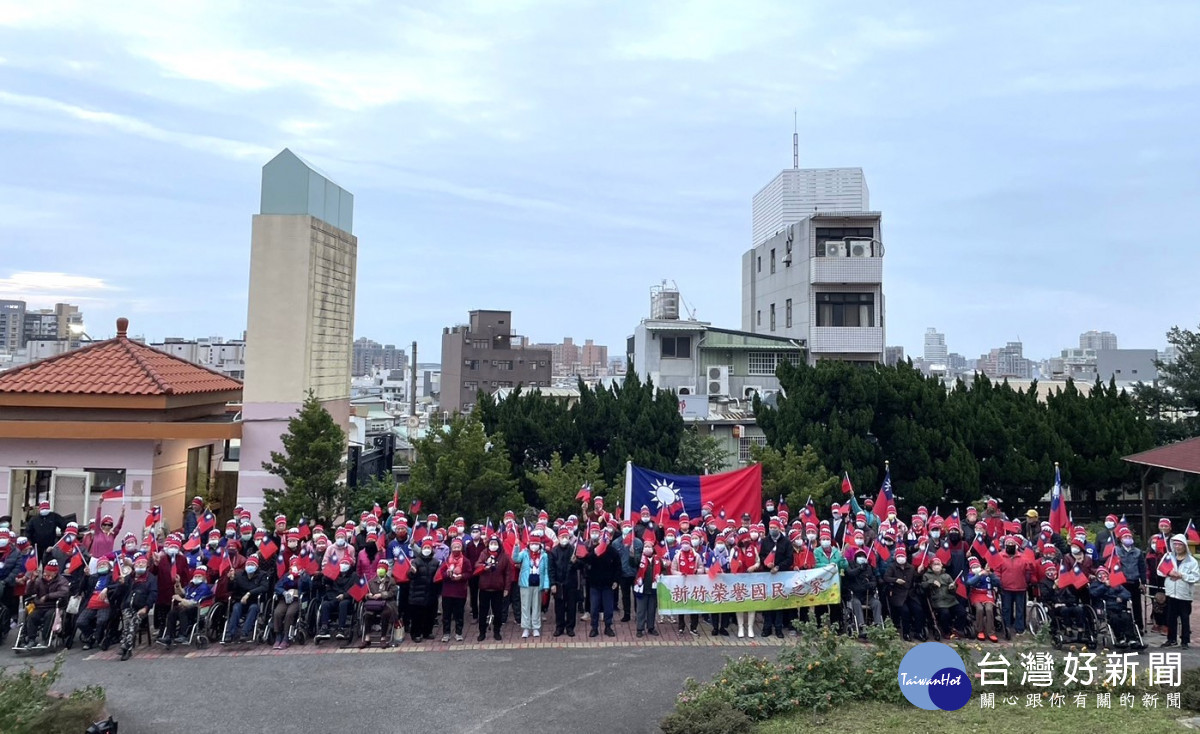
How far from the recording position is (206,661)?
11812 mm

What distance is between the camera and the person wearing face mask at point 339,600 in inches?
496

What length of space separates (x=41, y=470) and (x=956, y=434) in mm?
21530

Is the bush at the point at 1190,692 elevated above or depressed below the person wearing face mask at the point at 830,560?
below

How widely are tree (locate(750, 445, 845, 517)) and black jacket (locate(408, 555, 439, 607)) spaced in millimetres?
8343

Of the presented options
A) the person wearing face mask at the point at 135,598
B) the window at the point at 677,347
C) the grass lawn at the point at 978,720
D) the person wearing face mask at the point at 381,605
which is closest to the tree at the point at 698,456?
the person wearing face mask at the point at 381,605

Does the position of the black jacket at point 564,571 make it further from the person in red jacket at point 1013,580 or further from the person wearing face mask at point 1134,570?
the person wearing face mask at point 1134,570

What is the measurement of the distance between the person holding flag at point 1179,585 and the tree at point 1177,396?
1410 cm

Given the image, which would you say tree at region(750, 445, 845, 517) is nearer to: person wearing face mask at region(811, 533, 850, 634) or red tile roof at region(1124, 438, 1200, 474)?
person wearing face mask at region(811, 533, 850, 634)

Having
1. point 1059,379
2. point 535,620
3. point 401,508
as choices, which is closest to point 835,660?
point 535,620

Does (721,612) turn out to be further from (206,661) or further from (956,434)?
(956,434)

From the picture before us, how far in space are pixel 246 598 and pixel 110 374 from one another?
8679mm

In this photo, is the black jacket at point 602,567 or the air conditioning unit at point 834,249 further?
the air conditioning unit at point 834,249

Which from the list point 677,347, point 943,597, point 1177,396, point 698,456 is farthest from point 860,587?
point 677,347

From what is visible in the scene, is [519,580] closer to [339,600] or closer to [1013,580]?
[339,600]
